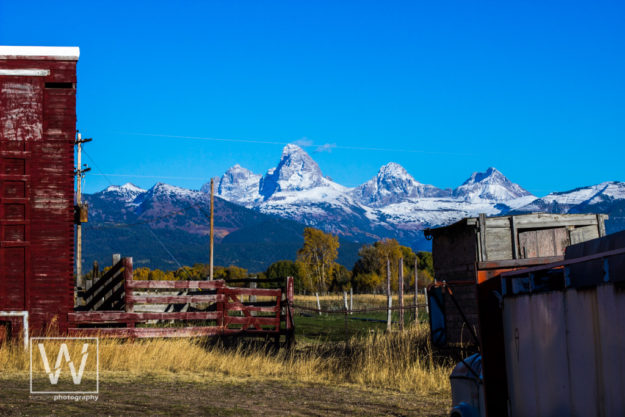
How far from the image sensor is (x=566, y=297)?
511 centimetres

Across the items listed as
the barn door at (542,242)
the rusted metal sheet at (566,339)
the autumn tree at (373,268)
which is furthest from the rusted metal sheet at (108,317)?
the autumn tree at (373,268)

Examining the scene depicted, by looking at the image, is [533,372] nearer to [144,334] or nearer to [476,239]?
[476,239]

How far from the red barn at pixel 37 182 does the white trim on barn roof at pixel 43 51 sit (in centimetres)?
2

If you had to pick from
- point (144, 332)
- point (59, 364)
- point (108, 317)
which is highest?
point (108, 317)

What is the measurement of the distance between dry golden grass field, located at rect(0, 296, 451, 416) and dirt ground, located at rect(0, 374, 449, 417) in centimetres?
1

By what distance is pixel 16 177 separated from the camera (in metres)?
17.3

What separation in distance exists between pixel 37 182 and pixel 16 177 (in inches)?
19.3

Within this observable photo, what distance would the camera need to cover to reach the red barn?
55.9 feet

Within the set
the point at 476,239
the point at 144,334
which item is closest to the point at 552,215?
the point at 476,239

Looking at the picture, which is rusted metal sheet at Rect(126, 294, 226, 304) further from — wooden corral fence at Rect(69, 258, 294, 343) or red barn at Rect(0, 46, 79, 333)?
red barn at Rect(0, 46, 79, 333)

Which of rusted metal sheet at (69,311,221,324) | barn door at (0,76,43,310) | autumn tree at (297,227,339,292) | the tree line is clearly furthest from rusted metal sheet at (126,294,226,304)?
autumn tree at (297,227,339,292)

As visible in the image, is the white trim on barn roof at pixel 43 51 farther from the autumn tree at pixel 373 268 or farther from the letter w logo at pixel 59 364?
the autumn tree at pixel 373 268

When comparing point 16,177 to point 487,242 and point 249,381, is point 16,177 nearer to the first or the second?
point 249,381

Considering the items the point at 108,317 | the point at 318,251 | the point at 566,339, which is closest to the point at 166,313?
the point at 108,317
